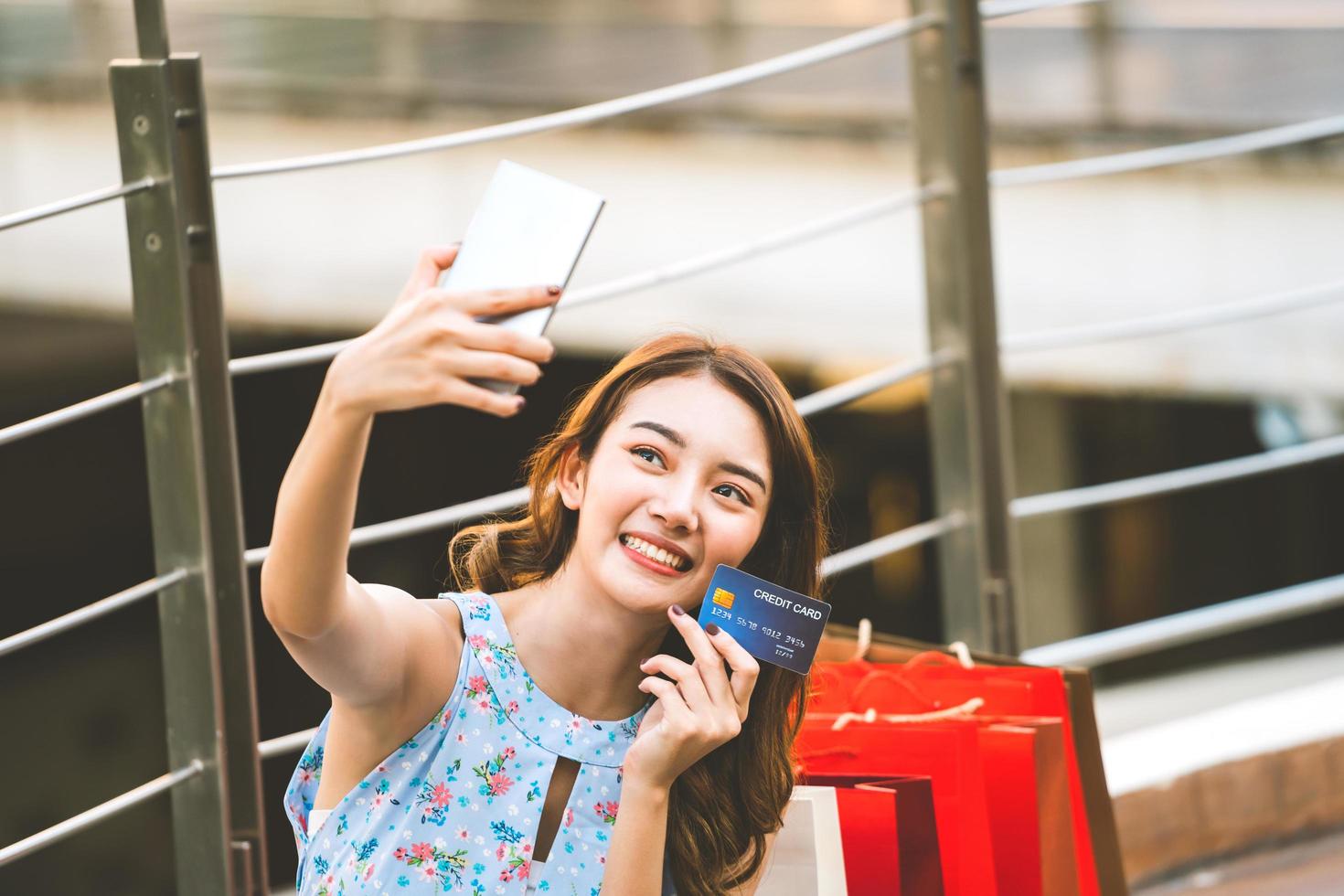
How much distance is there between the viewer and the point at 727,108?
6465 millimetres

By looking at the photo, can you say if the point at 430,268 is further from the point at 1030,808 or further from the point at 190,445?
the point at 1030,808

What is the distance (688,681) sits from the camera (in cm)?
123

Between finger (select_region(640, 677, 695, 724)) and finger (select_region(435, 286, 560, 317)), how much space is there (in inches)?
15.3

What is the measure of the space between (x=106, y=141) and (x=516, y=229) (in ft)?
17.4

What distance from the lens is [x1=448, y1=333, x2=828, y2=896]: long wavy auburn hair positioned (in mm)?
1324

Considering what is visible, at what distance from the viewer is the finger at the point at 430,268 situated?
1030 millimetres

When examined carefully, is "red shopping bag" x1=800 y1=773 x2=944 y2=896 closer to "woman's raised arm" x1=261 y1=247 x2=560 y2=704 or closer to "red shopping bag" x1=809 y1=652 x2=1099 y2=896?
"red shopping bag" x1=809 y1=652 x2=1099 y2=896

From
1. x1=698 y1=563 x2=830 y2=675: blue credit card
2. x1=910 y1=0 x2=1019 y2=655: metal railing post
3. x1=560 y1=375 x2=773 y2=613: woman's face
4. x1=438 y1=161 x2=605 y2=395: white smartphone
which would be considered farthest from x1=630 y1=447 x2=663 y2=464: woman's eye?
x1=910 y1=0 x2=1019 y2=655: metal railing post

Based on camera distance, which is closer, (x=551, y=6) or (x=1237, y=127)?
(x=1237, y=127)

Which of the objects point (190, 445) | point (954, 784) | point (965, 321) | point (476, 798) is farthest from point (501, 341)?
point (965, 321)

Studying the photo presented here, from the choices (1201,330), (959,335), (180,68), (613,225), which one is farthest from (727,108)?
(180,68)

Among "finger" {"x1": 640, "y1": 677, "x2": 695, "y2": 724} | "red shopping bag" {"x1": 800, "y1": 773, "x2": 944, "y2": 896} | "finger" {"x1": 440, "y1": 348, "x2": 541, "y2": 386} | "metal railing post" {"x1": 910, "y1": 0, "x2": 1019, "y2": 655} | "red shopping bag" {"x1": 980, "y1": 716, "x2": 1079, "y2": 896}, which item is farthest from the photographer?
"metal railing post" {"x1": 910, "y1": 0, "x2": 1019, "y2": 655}

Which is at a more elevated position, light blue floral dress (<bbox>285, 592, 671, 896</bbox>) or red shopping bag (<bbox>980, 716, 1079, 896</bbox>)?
light blue floral dress (<bbox>285, 592, 671, 896</bbox>)

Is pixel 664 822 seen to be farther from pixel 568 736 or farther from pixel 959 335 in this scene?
pixel 959 335
